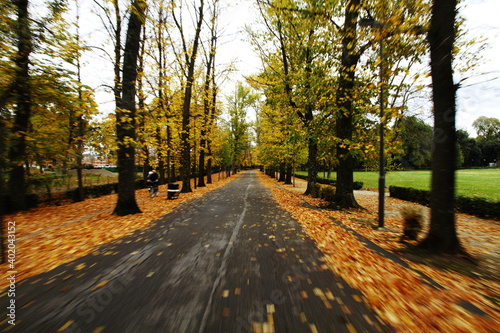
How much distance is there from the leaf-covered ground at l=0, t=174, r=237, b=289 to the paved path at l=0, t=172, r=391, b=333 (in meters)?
0.51

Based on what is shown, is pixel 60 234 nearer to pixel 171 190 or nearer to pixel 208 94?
Answer: pixel 171 190

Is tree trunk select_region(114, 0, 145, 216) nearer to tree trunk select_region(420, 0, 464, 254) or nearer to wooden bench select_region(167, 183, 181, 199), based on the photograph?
wooden bench select_region(167, 183, 181, 199)

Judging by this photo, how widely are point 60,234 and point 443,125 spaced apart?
991 centimetres

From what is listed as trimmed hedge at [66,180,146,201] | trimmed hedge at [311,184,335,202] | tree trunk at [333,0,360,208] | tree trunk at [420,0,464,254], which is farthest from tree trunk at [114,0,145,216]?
trimmed hedge at [311,184,335,202]

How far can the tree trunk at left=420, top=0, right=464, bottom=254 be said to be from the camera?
13.1ft

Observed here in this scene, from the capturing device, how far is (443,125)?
4000mm

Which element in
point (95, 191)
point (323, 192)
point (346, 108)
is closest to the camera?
point (346, 108)

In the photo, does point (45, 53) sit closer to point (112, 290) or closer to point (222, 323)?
point (112, 290)

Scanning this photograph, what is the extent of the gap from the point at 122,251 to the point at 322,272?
426 cm

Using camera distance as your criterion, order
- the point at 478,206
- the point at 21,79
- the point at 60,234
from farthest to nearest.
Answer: the point at 478,206, the point at 60,234, the point at 21,79

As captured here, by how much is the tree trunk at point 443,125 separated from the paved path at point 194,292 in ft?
8.69

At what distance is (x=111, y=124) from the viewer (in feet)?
27.7

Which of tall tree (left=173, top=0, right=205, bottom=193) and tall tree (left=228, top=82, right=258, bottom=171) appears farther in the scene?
tall tree (left=228, top=82, right=258, bottom=171)

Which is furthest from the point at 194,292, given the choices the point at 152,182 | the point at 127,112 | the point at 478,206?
the point at 478,206
